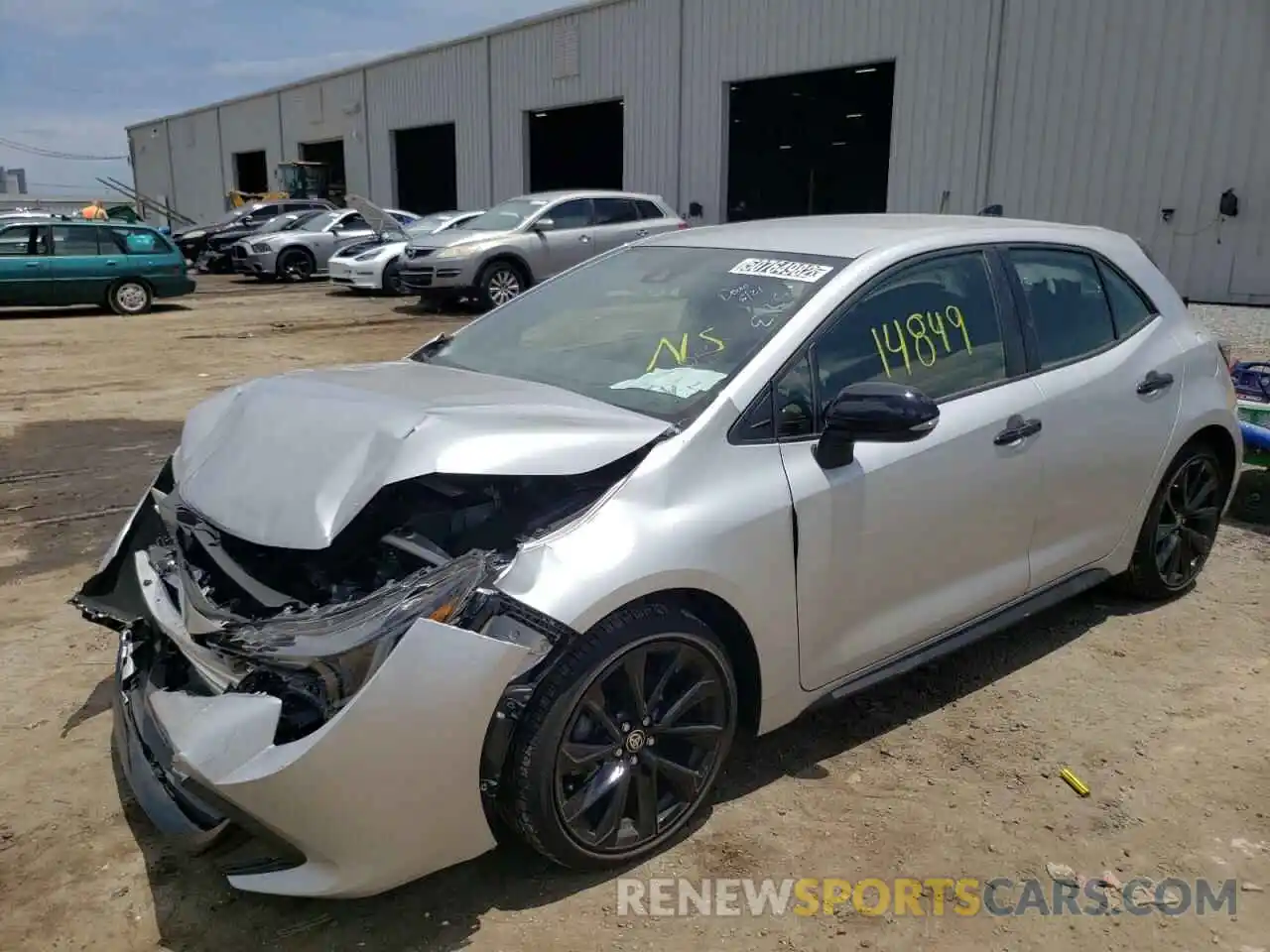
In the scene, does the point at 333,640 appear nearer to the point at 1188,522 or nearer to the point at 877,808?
the point at 877,808

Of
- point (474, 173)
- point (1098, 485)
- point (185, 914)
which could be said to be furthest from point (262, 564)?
point (474, 173)

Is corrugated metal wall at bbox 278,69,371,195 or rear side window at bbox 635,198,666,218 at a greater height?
corrugated metal wall at bbox 278,69,371,195

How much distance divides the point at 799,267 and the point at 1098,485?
4.98 ft

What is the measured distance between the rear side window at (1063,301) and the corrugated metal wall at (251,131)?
37275 mm

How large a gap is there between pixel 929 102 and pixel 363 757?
15.7 meters

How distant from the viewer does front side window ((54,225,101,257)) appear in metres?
16.0

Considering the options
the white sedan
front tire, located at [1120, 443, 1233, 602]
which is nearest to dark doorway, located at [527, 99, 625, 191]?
the white sedan

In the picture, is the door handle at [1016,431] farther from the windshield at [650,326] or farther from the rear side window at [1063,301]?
the windshield at [650,326]

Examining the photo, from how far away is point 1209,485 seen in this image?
455 cm

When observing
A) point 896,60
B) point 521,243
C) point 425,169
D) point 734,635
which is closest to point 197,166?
point 425,169

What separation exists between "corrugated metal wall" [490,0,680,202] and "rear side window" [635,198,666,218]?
170 inches

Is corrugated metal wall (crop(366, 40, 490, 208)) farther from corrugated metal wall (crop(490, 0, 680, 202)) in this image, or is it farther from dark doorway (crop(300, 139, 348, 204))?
dark doorway (crop(300, 139, 348, 204))

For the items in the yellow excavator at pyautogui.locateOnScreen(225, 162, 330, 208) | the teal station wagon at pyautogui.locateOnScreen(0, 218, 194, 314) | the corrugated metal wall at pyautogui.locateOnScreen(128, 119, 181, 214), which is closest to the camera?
the teal station wagon at pyautogui.locateOnScreen(0, 218, 194, 314)

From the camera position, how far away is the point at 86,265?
16.1 meters
